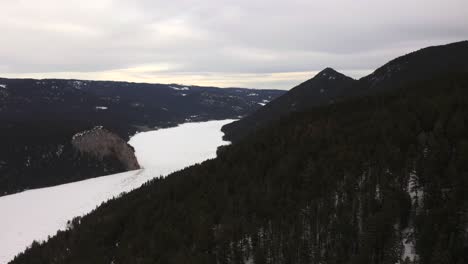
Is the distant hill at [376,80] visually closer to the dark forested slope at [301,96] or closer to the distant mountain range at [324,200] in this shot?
the dark forested slope at [301,96]

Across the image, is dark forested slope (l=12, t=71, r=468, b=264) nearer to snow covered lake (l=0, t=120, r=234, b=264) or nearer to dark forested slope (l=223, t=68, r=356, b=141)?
snow covered lake (l=0, t=120, r=234, b=264)

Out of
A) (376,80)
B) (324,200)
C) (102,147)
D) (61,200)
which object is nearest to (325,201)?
(324,200)

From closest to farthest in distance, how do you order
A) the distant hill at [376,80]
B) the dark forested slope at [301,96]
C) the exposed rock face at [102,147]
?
the distant hill at [376,80] < the exposed rock face at [102,147] < the dark forested slope at [301,96]

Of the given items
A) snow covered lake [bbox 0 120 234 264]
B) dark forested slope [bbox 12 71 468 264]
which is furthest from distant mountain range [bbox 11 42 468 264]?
snow covered lake [bbox 0 120 234 264]

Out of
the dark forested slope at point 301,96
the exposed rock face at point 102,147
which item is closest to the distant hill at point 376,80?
the dark forested slope at point 301,96

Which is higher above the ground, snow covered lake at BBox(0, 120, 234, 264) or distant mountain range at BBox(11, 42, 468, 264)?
distant mountain range at BBox(11, 42, 468, 264)
